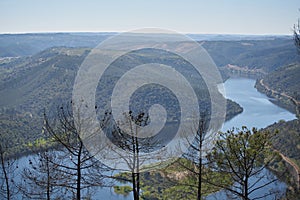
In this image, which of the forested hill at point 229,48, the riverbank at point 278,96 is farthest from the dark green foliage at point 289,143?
the forested hill at point 229,48

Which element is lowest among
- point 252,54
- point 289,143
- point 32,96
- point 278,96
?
point 278,96

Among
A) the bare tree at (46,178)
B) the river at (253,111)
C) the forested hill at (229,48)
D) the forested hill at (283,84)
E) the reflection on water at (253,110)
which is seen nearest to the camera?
the bare tree at (46,178)

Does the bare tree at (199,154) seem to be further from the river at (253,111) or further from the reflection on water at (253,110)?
the reflection on water at (253,110)

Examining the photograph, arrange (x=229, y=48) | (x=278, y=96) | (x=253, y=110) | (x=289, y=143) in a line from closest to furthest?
(x=289, y=143), (x=253, y=110), (x=278, y=96), (x=229, y=48)

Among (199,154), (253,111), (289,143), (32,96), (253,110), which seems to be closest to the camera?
(199,154)

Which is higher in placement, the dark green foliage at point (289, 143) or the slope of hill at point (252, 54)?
the slope of hill at point (252, 54)

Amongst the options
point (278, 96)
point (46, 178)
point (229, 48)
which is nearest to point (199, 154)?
point (46, 178)

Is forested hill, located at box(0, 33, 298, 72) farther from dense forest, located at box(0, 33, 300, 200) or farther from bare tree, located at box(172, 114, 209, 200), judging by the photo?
bare tree, located at box(172, 114, 209, 200)

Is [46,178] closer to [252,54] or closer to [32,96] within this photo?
[32,96]

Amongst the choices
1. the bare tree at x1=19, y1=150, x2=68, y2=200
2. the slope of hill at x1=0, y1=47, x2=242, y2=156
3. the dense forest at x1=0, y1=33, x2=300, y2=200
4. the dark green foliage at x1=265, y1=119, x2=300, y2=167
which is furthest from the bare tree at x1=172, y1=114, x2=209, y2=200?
the slope of hill at x1=0, y1=47, x2=242, y2=156

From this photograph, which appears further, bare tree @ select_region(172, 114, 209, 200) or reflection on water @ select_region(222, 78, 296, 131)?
reflection on water @ select_region(222, 78, 296, 131)

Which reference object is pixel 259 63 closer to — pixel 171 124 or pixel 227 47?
pixel 227 47
